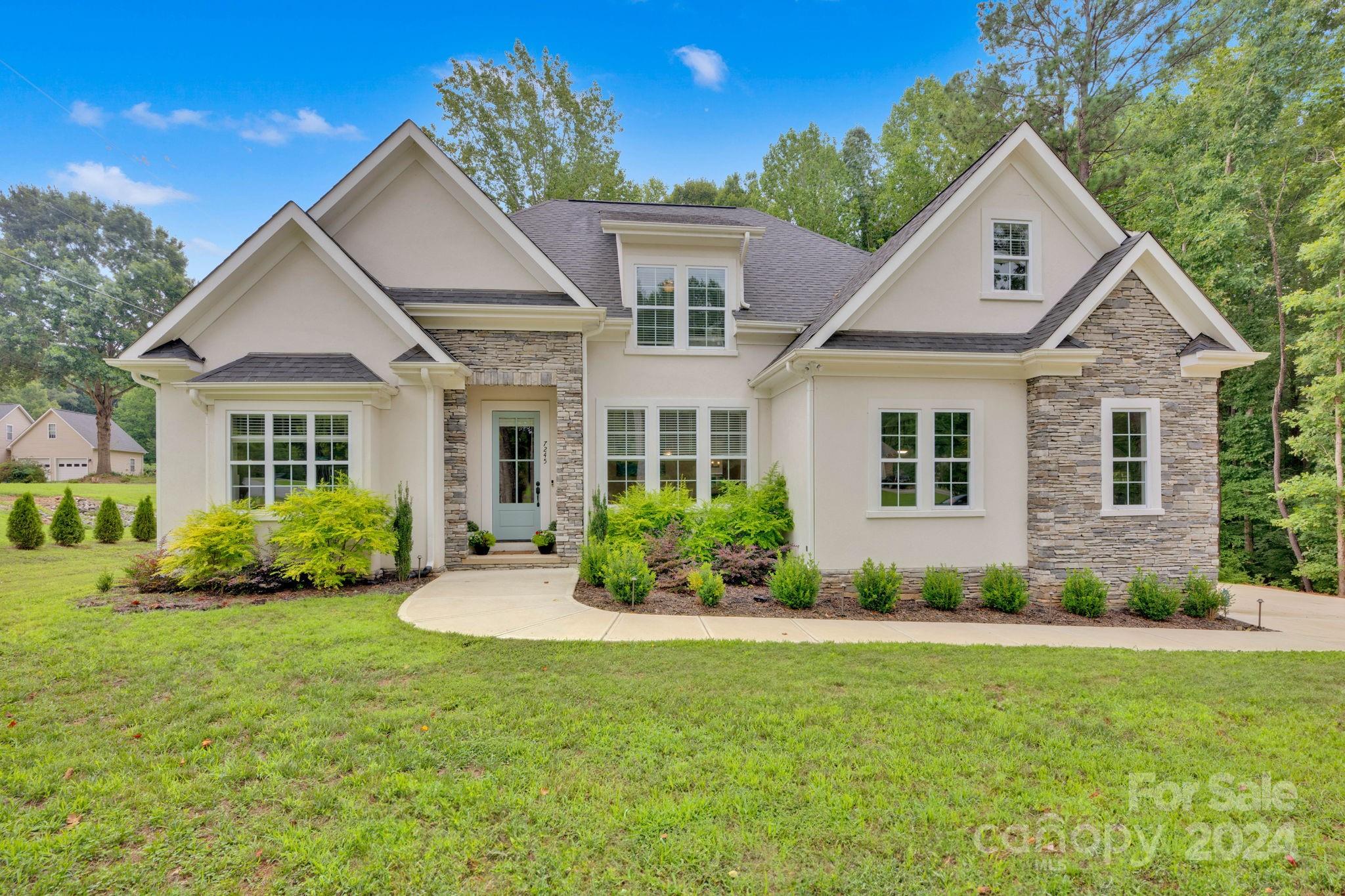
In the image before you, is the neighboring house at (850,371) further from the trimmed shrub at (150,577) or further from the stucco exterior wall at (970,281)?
the trimmed shrub at (150,577)

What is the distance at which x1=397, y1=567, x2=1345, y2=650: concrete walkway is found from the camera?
621 cm

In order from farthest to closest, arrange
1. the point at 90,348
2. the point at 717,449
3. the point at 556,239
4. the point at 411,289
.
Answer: the point at 90,348 < the point at 556,239 < the point at 717,449 < the point at 411,289

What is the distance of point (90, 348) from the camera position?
30.4 metres

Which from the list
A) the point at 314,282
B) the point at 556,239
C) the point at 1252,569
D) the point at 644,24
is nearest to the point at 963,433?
the point at 556,239

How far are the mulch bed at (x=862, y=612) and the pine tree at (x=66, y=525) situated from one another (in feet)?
46.4

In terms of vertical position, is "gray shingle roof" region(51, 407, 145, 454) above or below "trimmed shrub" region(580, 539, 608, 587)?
above

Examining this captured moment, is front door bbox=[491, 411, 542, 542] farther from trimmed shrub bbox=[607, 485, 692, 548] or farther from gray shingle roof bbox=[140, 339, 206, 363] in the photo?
gray shingle roof bbox=[140, 339, 206, 363]

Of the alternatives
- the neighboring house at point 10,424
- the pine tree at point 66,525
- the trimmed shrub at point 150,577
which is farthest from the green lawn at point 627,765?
the neighboring house at point 10,424

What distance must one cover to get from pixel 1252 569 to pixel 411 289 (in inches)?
943

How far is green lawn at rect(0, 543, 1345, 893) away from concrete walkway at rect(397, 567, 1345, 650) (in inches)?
23.3

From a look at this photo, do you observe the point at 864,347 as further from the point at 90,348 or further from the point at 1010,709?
the point at 90,348

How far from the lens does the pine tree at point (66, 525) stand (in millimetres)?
13172

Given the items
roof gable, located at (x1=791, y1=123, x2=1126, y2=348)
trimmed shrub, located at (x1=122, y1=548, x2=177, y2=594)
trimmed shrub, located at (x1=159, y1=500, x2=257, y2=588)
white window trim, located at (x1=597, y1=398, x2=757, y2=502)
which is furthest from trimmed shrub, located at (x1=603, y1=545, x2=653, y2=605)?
trimmed shrub, located at (x1=122, y1=548, x2=177, y2=594)

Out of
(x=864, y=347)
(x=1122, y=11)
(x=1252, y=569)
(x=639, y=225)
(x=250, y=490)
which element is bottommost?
(x=1252, y=569)
